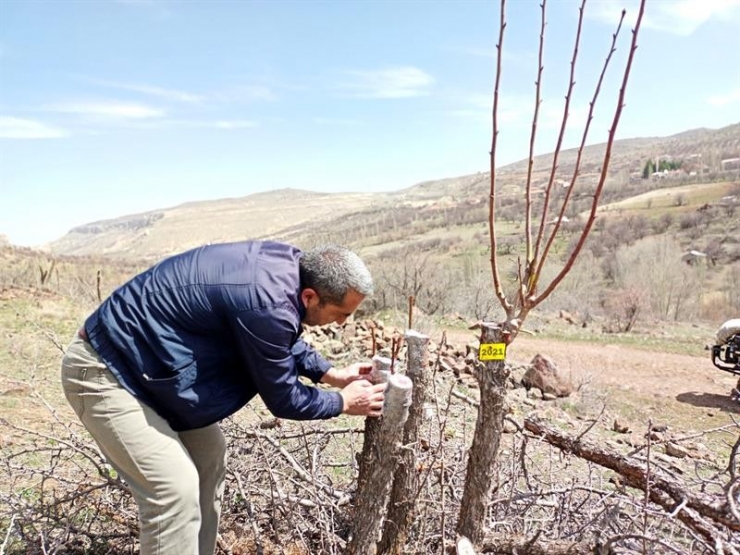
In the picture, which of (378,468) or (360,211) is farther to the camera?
(360,211)

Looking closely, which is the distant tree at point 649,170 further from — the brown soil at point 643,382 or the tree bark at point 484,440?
the tree bark at point 484,440

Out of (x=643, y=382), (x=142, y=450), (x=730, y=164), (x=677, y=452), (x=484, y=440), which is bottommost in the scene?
(x=643, y=382)

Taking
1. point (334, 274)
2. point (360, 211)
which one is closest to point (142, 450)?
point (334, 274)

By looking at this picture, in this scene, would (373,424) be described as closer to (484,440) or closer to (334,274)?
(484,440)

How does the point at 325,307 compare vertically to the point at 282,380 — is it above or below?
above

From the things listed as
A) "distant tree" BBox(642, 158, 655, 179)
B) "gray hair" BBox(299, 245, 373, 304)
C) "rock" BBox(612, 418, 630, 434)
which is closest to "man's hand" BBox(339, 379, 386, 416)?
"gray hair" BBox(299, 245, 373, 304)

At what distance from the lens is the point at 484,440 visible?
2.21 meters

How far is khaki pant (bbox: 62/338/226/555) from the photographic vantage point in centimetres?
183

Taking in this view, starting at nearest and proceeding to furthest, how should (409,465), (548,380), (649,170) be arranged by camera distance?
(409,465) → (548,380) → (649,170)

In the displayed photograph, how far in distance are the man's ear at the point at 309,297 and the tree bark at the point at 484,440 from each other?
68 centimetres

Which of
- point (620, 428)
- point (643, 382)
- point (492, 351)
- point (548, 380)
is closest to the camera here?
point (492, 351)

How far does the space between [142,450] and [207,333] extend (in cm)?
47

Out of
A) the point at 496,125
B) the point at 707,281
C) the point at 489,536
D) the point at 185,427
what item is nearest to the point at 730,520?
the point at 489,536

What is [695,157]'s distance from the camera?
7600 cm
